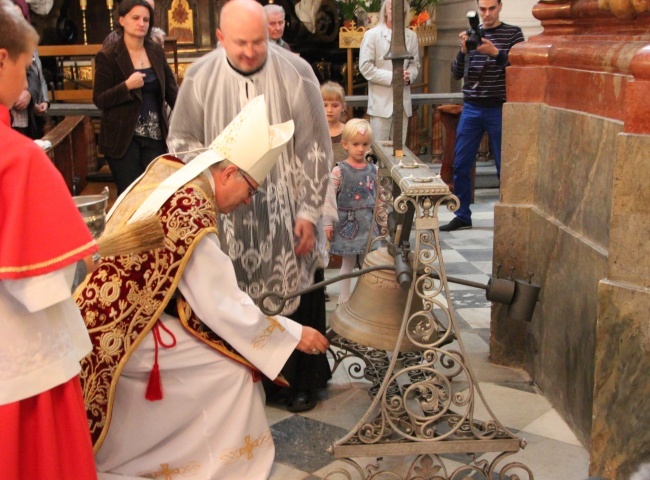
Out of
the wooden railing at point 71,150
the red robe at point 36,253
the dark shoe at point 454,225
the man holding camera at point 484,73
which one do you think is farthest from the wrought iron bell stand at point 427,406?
the dark shoe at point 454,225

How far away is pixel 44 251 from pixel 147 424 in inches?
46.2

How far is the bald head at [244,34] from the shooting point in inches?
145

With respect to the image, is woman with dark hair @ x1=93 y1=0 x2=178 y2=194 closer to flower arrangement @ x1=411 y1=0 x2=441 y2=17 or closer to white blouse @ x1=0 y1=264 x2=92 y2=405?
white blouse @ x1=0 y1=264 x2=92 y2=405

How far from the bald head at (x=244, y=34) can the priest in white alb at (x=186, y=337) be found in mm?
450

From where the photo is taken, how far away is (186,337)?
3.34m

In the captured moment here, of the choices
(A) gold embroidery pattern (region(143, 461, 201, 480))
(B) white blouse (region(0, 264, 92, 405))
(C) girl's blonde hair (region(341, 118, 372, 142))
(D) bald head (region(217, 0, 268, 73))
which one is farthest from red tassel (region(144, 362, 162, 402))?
(C) girl's blonde hair (region(341, 118, 372, 142))

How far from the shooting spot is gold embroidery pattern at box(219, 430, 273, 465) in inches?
133

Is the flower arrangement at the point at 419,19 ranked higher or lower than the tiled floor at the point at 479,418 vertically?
higher

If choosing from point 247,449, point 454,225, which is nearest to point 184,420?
point 247,449

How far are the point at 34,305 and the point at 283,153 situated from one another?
1832 mm

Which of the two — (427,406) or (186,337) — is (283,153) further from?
(427,406)

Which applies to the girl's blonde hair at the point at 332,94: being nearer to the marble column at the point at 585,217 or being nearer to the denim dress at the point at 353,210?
the denim dress at the point at 353,210

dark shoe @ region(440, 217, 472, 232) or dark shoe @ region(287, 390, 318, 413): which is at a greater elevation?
dark shoe @ region(287, 390, 318, 413)

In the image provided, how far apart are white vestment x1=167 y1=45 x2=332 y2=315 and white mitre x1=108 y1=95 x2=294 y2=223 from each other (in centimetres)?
57
